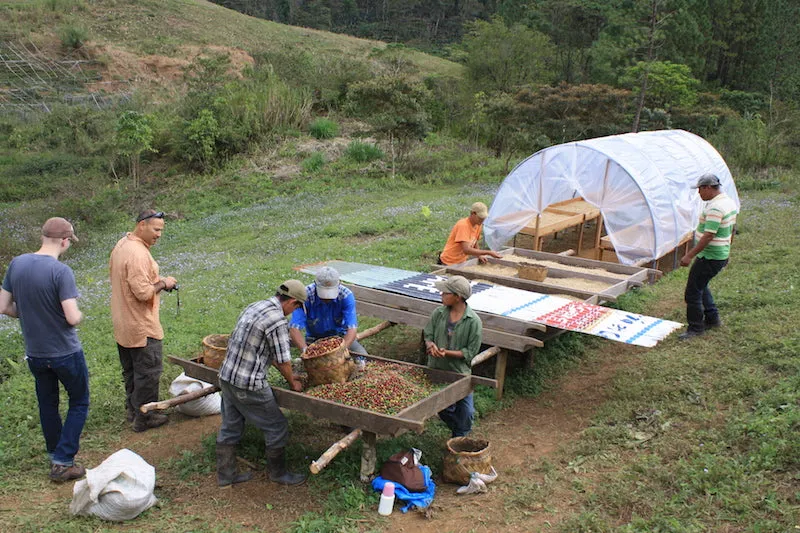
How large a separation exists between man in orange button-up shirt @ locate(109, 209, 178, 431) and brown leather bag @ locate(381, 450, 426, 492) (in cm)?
249

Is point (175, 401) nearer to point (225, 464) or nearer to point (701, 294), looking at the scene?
point (225, 464)

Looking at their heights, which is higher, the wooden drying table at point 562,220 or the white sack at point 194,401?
the wooden drying table at point 562,220

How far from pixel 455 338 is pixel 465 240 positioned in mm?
3385

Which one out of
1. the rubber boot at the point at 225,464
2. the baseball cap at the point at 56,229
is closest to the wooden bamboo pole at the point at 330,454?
the rubber boot at the point at 225,464

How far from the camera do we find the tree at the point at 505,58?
116 ft

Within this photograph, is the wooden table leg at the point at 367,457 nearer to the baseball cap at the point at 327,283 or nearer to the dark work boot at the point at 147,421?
the baseball cap at the point at 327,283

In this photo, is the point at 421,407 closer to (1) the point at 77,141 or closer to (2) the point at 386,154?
(2) the point at 386,154

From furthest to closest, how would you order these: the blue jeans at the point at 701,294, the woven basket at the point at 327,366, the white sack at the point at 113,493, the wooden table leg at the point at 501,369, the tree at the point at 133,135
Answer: the tree at the point at 133,135
the blue jeans at the point at 701,294
the wooden table leg at the point at 501,369
the woven basket at the point at 327,366
the white sack at the point at 113,493

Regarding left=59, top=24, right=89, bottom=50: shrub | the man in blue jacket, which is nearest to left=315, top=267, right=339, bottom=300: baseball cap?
the man in blue jacket

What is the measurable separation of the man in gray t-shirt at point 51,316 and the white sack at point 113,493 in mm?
674

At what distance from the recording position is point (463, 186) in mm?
21438

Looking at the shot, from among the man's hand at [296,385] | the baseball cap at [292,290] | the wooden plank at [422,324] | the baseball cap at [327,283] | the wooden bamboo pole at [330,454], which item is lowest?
the wooden bamboo pole at [330,454]

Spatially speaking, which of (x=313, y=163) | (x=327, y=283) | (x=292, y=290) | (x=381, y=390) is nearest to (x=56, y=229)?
(x=292, y=290)

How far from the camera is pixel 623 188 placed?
10922 millimetres
